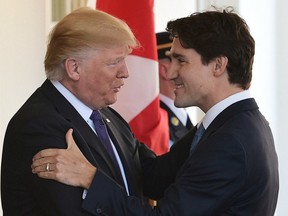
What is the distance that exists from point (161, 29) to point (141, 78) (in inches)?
52.0

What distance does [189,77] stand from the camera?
2.12 meters

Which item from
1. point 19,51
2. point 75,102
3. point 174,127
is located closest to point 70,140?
point 75,102

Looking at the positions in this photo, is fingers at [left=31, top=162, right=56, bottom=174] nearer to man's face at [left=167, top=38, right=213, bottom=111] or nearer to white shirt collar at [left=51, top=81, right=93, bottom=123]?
white shirt collar at [left=51, top=81, right=93, bottom=123]

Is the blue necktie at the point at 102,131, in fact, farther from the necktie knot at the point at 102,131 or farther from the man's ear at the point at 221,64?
the man's ear at the point at 221,64

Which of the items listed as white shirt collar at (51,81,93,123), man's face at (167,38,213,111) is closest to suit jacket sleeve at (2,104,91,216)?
white shirt collar at (51,81,93,123)

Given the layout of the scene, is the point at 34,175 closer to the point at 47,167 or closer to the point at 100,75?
the point at 47,167

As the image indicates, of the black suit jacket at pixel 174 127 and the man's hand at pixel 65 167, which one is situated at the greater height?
the man's hand at pixel 65 167

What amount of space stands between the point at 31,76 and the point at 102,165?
2025 mm

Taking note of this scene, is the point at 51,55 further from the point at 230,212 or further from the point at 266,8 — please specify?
the point at 266,8

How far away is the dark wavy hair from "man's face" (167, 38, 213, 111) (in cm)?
2

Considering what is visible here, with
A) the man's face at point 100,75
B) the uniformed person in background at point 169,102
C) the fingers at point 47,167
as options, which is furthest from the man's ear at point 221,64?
the uniformed person in background at point 169,102

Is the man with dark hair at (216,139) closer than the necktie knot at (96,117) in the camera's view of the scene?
Yes

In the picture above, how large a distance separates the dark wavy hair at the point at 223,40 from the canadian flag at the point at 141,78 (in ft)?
3.19

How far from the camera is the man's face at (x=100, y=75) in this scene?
6.83 feet
